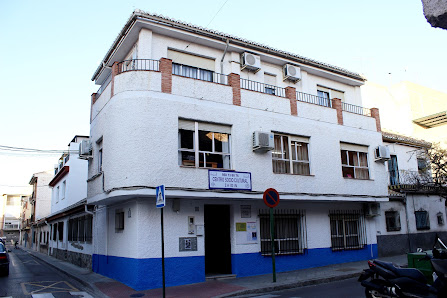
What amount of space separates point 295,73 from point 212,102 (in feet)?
16.8

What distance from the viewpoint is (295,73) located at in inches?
610

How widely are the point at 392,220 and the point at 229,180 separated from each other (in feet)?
33.3

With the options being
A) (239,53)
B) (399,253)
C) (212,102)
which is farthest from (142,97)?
(399,253)

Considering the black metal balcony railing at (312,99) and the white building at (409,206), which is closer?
the black metal balcony railing at (312,99)

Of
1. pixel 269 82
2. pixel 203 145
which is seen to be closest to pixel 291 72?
pixel 269 82

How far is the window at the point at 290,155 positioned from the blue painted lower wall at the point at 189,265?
319 cm

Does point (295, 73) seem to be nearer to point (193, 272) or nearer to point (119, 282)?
point (193, 272)

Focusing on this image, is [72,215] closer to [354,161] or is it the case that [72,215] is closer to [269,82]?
[269,82]

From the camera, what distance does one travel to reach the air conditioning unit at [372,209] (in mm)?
15755

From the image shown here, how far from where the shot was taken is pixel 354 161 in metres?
15.7

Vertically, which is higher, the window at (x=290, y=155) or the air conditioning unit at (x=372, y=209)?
the window at (x=290, y=155)

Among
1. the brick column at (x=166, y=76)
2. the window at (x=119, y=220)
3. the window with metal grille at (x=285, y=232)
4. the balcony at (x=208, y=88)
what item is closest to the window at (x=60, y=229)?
the balcony at (x=208, y=88)

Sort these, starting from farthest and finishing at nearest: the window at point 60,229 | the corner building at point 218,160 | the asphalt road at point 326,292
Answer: the window at point 60,229, the corner building at point 218,160, the asphalt road at point 326,292

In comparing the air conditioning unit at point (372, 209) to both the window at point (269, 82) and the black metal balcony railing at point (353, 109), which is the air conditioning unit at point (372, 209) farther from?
the window at point (269, 82)
